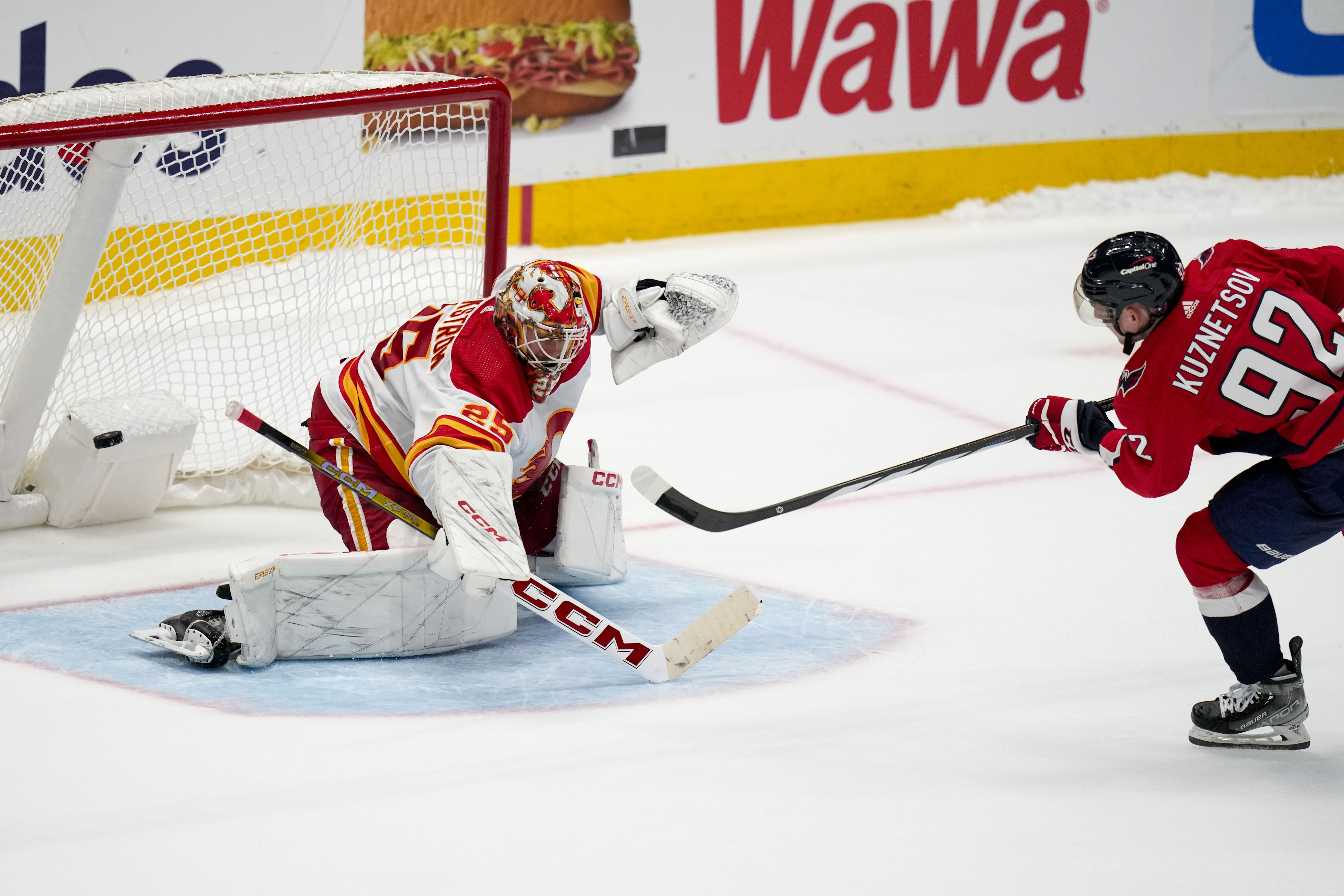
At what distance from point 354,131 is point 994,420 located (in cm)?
Result: 198

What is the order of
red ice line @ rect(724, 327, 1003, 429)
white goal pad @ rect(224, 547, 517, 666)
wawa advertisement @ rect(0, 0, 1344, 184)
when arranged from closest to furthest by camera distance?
white goal pad @ rect(224, 547, 517, 666) < red ice line @ rect(724, 327, 1003, 429) < wawa advertisement @ rect(0, 0, 1344, 184)

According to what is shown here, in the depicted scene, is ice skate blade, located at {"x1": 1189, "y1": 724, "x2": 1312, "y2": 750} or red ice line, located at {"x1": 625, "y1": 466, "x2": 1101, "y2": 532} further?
red ice line, located at {"x1": 625, "y1": 466, "x2": 1101, "y2": 532}

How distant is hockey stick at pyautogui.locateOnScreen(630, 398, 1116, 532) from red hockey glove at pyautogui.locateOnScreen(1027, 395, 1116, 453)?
0.35 ft

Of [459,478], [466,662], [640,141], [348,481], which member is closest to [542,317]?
[459,478]

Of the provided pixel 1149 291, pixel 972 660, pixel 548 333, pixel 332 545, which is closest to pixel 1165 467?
pixel 1149 291

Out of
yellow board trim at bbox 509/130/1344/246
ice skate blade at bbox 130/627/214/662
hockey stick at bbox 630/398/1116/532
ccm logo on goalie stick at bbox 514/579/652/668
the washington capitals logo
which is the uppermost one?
the washington capitals logo

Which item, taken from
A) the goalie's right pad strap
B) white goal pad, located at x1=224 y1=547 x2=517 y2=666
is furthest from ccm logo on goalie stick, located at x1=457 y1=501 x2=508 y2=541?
white goal pad, located at x1=224 y1=547 x2=517 y2=666

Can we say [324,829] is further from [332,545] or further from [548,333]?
[332,545]

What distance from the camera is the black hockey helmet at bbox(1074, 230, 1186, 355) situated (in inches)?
92.8

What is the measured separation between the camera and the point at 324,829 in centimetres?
220

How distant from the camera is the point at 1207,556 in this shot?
97.3 inches

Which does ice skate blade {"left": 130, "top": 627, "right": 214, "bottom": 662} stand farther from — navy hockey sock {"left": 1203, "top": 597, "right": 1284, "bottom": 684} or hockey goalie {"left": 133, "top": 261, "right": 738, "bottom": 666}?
navy hockey sock {"left": 1203, "top": 597, "right": 1284, "bottom": 684}

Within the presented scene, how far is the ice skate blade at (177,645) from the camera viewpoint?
2771 millimetres

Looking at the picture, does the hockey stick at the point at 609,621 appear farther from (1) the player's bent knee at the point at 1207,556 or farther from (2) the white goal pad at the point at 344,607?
(1) the player's bent knee at the point at 1207,556
